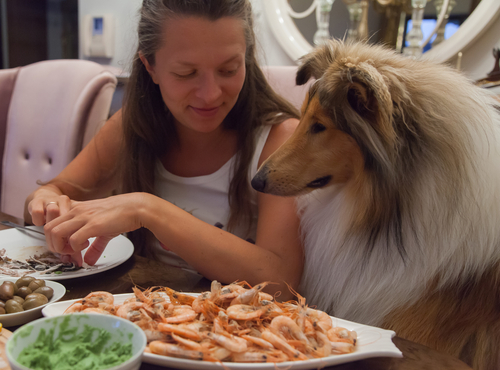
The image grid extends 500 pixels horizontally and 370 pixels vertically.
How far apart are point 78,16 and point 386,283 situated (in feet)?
12.3

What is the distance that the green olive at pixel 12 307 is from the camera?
2.59ft

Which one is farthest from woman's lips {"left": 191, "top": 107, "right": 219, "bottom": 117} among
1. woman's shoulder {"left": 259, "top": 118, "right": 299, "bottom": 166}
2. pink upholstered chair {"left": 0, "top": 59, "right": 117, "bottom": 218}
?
pink upholstered chair {"left": 0, "top": 59, "right": 117, "bottom": 218}

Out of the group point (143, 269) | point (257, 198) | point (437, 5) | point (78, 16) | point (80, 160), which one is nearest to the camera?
point (143, 269)

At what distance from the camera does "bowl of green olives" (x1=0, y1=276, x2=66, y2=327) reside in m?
0.78

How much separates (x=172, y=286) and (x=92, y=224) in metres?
0.24

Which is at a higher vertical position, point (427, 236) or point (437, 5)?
point (437, 5)

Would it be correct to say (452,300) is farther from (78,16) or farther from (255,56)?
(78,16)

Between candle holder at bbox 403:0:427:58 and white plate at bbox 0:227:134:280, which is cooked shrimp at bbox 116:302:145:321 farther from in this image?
candle holder at bbox 403:0:427:58

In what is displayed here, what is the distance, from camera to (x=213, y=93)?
4.07 ft

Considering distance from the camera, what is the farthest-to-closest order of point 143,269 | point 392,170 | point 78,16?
1. point 78,16
2. point 143,269
3. point 392,170

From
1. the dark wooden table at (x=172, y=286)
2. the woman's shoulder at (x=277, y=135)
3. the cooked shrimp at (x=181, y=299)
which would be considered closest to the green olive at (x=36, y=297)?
the dark wooden table at (x=172, y=286)

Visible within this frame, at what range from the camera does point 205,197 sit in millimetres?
1533

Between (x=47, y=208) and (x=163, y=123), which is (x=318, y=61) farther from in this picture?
(x=47, y=208)

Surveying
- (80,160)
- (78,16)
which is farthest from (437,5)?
(78,16)
